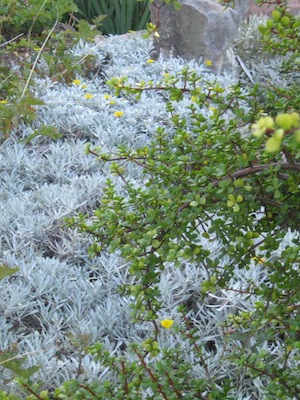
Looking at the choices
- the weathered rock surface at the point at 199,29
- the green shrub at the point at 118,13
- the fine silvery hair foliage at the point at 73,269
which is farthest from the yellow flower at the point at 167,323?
the green shrub at the point at 118,13

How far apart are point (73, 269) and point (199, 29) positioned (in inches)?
114

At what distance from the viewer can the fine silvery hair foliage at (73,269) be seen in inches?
81.7

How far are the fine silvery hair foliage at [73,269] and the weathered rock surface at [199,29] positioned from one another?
1.07 m

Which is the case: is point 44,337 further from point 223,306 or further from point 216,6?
point 216,6

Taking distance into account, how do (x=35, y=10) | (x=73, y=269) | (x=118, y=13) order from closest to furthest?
1. (x=73, y=269)
2. (x=35, y=10)
3. (x=118, y=13)

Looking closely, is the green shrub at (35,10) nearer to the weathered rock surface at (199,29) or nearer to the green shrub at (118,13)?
the weathered rock surface at (199,29)

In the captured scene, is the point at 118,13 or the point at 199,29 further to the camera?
the point at 118,13

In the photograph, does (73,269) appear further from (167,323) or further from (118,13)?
(118,13)

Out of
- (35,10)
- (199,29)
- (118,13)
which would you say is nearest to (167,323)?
(35,10)

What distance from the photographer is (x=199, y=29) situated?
16.1ft

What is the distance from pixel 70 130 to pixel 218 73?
1.48m

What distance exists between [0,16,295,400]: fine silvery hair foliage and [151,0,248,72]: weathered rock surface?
1.07 metres

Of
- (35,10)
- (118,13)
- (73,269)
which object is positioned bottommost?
(118,13)

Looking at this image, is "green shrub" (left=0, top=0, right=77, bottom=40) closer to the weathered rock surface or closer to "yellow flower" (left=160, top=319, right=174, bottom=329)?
the weathered rock surface
